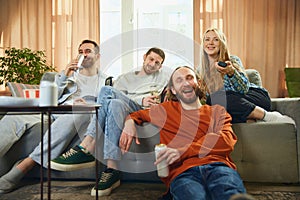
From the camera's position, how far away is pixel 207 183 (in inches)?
63.9

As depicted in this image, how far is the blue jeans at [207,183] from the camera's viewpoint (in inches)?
59.4

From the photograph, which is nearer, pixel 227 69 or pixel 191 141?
pixel 191 141

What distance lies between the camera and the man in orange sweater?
1.57 m

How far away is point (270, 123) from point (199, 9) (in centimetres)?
228

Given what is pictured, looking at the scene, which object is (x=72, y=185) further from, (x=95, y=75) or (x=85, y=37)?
(x=85, y=37)

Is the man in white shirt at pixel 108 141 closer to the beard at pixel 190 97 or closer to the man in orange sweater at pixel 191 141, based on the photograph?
the man in orange sweater at pixel 191 141

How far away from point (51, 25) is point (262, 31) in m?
2.25

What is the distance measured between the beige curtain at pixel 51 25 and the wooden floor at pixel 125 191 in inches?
95.9

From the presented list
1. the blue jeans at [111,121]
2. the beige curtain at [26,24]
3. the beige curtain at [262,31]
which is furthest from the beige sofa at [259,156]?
the beige curtain at [26,24]

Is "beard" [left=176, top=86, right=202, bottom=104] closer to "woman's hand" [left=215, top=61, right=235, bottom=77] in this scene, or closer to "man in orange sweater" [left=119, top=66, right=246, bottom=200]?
"man in orange sweater" [left=119, top=66, right=246, bottom=200]

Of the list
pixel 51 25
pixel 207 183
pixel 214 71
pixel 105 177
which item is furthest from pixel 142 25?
pixel 207 183

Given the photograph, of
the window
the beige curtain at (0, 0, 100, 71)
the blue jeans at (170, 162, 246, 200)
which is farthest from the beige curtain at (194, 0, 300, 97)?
the blue jeans at (170, 162, 246, 200)

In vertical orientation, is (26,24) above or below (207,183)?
above

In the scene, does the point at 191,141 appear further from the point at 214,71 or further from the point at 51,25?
the point at 51,25
